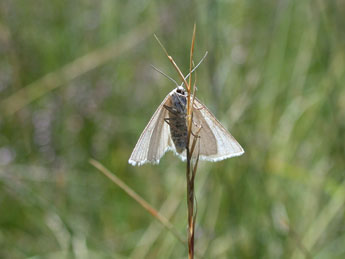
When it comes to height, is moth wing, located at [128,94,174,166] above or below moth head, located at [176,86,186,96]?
below

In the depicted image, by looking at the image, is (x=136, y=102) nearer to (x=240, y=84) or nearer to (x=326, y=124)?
(x=240, y=84)

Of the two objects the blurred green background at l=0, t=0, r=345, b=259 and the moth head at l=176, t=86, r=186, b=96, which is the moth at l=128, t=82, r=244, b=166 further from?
the blurred green background at l=0, t=0, r=345, b=259

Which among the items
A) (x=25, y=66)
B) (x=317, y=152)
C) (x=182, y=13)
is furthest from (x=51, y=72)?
(x=317, y=152)

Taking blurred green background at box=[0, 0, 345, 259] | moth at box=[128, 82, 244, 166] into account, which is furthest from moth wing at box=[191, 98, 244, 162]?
blurred green background at box=[0, 0, 345, 259]

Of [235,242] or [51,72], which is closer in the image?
[235,242]

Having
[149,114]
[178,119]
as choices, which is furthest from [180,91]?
[149,114]

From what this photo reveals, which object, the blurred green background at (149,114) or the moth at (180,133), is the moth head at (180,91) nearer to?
the moth at (180,133)
